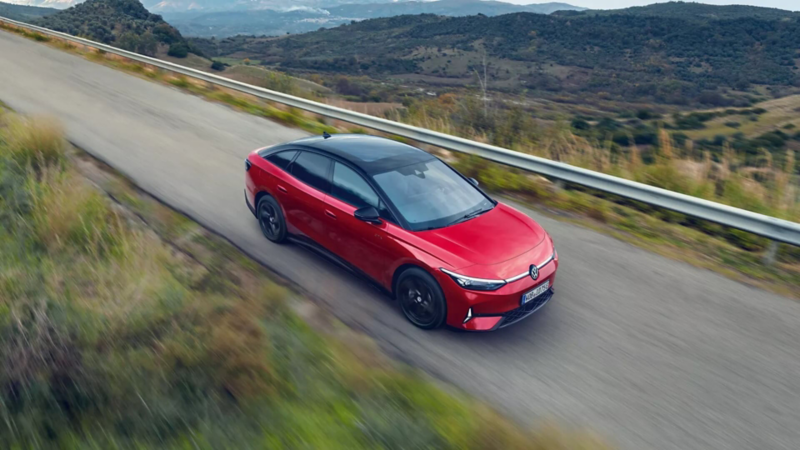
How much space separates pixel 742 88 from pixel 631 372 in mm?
79277

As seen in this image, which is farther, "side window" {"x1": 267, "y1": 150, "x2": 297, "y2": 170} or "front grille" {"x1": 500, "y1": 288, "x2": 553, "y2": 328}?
"side window" {"x1": 267, "y1": 150, "x2": 297, "y2": 170}

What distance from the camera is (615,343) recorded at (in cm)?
552

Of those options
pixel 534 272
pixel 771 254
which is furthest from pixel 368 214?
pixel 771 254

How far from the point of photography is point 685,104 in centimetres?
6328

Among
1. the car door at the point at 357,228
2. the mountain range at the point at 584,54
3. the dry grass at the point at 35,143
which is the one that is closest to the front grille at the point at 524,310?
the car door at the point at 357,228

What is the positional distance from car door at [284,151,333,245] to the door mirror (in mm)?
734

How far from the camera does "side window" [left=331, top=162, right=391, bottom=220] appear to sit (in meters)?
5.95

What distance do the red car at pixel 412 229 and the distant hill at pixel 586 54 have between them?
216 feet

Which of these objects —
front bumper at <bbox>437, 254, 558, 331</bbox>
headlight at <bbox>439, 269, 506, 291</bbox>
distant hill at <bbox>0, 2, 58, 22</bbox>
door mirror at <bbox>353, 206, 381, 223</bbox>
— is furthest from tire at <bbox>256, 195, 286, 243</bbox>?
distant hill at <bbox>0, 2, 58, 22</bbox>

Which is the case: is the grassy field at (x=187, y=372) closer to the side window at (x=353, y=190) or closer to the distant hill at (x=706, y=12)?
the side window at (x=353, y=190)

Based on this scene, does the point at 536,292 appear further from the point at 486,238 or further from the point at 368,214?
the point at 368,214

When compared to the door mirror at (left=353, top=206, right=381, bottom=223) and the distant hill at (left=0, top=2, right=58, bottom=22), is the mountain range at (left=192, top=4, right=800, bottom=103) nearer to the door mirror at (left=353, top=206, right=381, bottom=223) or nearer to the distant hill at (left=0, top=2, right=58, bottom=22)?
the distant hill at (left=0, top=2, right=58, bottom=22)

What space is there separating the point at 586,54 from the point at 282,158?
104 metres

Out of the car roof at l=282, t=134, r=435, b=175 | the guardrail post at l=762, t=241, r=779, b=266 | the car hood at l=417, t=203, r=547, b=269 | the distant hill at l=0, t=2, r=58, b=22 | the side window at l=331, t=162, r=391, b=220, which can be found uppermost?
the distant hill at l=0, t=2, r=58, b=22
